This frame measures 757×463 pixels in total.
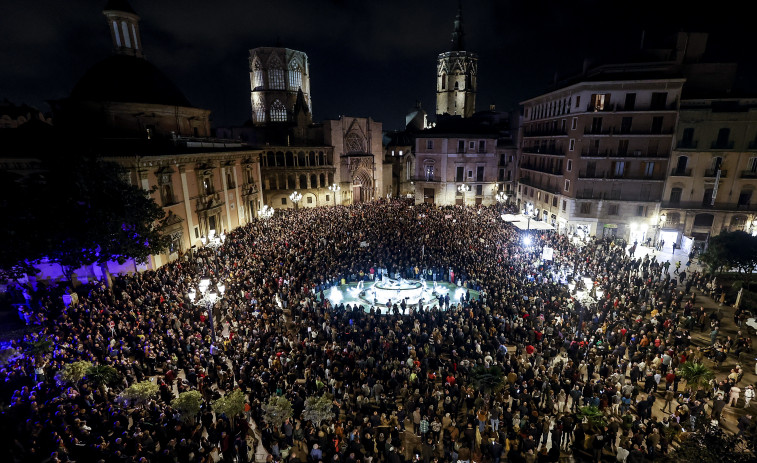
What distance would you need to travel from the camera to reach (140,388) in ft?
34.1

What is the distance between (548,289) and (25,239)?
23.9 meters

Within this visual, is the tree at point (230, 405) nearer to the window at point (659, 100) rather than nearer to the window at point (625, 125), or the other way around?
the window at point (625, 125)

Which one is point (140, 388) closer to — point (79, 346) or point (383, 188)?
point (79, 346)

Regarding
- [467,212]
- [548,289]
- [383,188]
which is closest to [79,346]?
[548,289]

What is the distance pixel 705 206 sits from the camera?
28.4 metres

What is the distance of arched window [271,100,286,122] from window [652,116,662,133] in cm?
4755

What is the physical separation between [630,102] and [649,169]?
18.9 feet

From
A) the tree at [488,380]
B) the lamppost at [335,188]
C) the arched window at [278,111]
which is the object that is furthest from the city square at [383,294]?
the arched window at [278,111]

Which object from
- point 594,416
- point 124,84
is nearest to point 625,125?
point 594,416

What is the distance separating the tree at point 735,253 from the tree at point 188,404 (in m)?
25.1

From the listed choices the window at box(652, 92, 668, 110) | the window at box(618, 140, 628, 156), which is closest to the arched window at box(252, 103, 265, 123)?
the window at box(618, 140, 628, 156)

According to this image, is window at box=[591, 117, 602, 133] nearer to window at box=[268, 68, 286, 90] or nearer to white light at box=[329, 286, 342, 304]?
white light at box=[329, 286, 342, 304]

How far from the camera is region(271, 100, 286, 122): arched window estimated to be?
185 ft

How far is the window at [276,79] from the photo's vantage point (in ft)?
182
